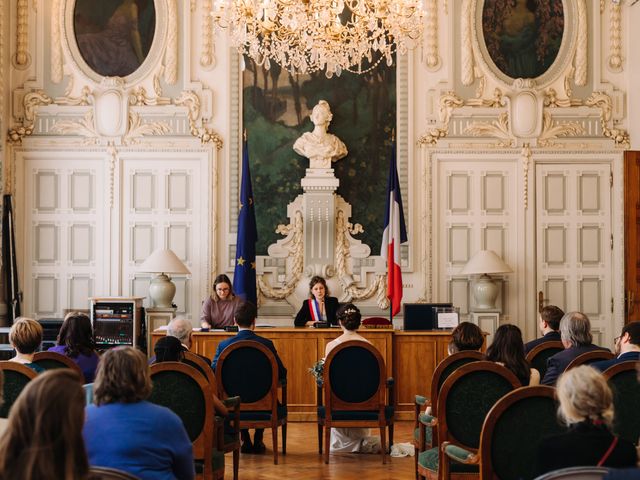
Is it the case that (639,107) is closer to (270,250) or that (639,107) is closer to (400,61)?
(400,61)

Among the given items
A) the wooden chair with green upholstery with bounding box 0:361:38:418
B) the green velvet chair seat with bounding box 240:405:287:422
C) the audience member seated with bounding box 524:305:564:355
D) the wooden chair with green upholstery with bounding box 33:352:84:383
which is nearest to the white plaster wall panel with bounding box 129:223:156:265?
the green velvet chair seat with bounding box 240:405:287:422

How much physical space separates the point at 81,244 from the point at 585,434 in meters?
9.38

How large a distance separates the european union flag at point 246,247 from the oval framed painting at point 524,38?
370cm

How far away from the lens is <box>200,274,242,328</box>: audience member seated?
10109 mm

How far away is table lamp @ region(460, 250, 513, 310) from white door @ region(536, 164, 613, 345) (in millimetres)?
778

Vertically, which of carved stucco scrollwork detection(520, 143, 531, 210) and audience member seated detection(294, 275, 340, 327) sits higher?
carved stucco scrollwork detection(520, 143, 531, 210)

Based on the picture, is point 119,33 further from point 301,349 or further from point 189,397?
point 189,397

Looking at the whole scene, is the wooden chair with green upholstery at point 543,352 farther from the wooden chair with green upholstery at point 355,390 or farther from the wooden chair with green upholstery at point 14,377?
the wooden chair with green upholstery at point 14,377

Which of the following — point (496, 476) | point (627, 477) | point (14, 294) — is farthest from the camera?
point (14, 294)

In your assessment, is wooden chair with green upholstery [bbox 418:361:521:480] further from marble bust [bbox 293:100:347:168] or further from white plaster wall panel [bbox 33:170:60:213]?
white plaster wall panel [bbox 33:170:60:213]

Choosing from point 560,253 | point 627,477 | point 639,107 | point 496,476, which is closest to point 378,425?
point 496,476

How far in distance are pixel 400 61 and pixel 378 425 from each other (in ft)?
19.7

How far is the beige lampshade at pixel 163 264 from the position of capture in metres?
11.0

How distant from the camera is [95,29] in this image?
11.8 meters
